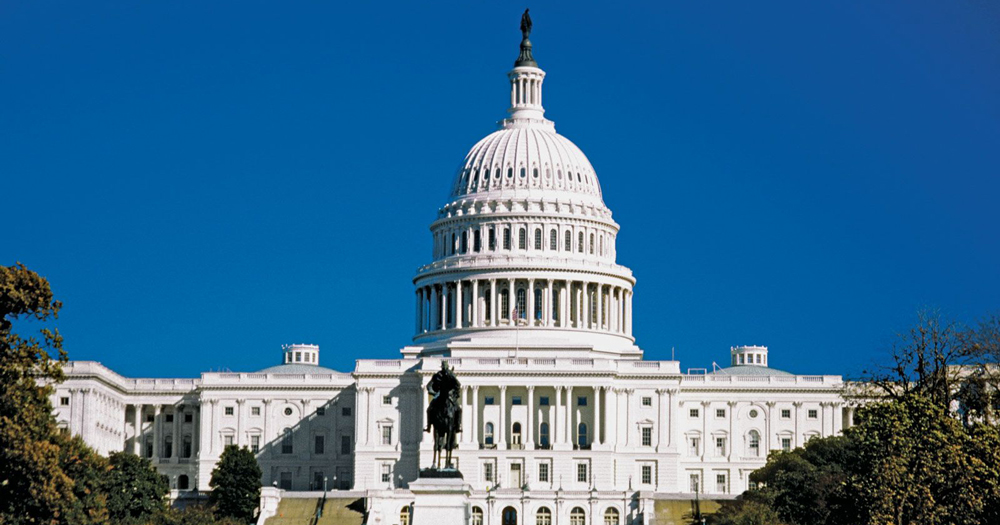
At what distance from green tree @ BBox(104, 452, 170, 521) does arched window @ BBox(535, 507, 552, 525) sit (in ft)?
115

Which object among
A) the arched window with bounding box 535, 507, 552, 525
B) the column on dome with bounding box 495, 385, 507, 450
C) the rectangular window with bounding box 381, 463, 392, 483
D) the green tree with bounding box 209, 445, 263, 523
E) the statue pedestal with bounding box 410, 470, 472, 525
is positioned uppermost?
the column on dome with bounding box 495, 385, 507, 450

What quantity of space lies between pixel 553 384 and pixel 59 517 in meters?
88.8

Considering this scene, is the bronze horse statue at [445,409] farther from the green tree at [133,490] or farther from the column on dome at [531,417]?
the column on dome at [531,417]

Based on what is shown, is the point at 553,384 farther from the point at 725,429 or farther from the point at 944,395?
the point at 944,395

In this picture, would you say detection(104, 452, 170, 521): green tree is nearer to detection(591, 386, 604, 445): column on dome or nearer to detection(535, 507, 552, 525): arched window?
detection(535, 507, 552, 525): arched window

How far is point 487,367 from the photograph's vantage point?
621 feet

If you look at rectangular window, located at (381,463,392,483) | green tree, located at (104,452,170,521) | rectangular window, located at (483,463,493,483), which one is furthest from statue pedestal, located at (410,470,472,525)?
rectangular window, located at (381,463,392,483)

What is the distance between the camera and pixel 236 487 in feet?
552

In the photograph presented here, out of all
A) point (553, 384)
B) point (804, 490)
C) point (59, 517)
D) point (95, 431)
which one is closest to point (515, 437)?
point (553, 384)

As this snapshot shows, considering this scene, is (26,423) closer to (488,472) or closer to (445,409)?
(445,409)

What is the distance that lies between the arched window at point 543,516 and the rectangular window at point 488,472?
33.2 feet

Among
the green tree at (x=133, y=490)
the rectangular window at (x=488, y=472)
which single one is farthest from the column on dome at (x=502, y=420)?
the green tree at (x=133, y=490)

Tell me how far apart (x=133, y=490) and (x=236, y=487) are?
24381 millimetres

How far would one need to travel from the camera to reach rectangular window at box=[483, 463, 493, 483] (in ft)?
607
